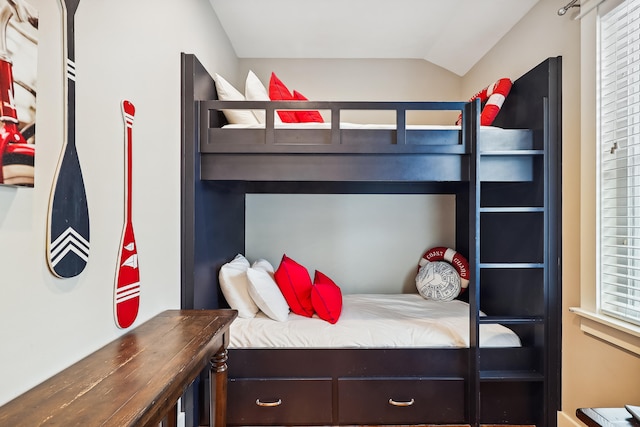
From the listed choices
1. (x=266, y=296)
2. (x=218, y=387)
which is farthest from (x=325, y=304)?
(x=218, y=387)

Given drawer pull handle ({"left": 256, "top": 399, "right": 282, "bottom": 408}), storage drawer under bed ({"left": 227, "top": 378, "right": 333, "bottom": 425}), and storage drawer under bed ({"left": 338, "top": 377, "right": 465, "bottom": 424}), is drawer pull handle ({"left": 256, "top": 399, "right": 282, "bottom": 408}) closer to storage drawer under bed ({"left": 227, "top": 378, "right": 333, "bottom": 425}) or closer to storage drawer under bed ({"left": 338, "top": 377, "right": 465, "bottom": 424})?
storage drawer under bed ({"left": 227, "top": 378, "right": 333, "bottom": 425})

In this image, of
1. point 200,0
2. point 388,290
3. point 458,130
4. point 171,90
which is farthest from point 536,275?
point 200,0

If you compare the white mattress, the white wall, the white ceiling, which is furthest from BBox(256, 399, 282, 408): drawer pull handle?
the white ceiling

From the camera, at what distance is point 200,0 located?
222cm

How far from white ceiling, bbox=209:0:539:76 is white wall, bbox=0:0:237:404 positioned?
0.66 m

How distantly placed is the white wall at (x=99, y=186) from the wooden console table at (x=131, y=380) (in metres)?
0.06

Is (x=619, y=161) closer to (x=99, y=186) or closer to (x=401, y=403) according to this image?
(x=401, y=403)

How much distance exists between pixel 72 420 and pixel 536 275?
2.24 m

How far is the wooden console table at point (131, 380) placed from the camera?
813mm

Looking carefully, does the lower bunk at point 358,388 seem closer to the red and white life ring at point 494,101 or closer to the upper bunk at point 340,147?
the upper bunk at point 340,147

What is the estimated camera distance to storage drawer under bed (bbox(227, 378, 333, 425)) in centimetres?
208

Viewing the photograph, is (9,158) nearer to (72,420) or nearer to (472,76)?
(72,420)

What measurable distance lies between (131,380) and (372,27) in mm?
2660

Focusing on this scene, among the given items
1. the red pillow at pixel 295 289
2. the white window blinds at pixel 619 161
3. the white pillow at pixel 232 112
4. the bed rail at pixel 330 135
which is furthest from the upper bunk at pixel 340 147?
the red pillow at pixel 295 289
